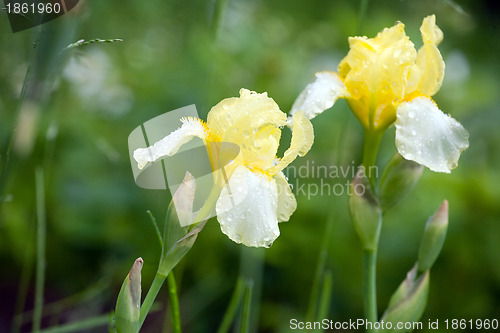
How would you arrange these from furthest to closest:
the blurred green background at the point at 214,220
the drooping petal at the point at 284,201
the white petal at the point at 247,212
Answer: the blurred green background at the point at 214,220
the drooping petal at the point at 284,201
the white petal at the point at 247,212

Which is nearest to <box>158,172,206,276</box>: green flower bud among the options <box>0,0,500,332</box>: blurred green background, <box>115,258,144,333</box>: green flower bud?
<box>115,258,144,333</box>: green flower bud

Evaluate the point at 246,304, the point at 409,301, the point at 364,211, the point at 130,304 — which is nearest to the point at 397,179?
the point at 364,211

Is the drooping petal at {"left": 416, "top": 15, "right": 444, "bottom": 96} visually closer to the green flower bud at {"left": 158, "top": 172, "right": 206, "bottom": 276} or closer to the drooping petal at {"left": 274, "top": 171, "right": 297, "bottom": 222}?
the drooping petal at {"left": 274, "top": 171, "right": 297, "bottom": 222}

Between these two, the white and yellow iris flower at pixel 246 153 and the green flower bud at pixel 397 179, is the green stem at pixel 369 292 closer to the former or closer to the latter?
the green flower bud at pixel 397 179

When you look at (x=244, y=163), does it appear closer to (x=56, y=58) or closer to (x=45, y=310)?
(x=56, y=58)

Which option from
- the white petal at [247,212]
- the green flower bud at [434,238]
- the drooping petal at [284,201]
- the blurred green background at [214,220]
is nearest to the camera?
the white petal at [247,212]

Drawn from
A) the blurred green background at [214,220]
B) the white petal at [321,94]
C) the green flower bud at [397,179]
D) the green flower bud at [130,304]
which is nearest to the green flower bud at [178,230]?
the green flower bud at [130,304]

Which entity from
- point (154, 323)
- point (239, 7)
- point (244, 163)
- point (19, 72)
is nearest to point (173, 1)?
point (239, 7)
